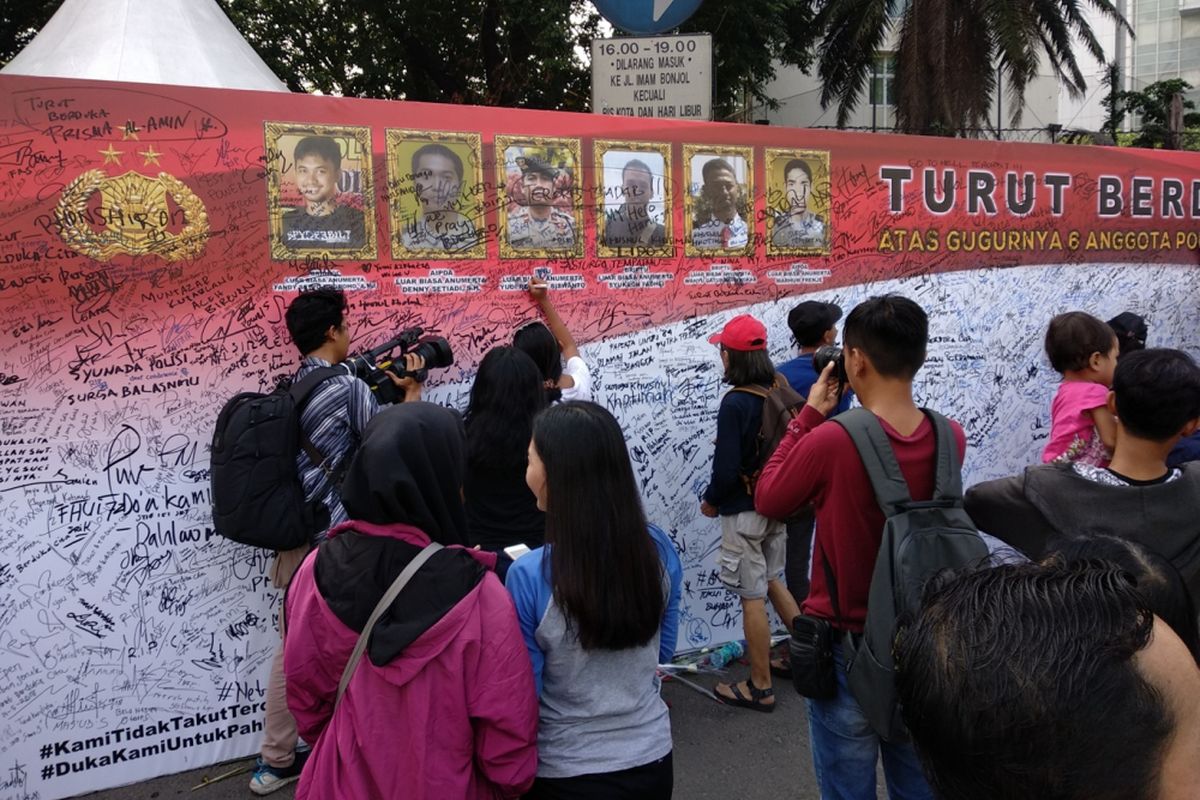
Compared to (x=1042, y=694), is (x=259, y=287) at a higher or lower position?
higher

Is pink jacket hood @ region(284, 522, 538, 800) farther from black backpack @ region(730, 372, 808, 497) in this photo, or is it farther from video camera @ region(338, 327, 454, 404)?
black backpack @ region(730, 372, 808, 497)

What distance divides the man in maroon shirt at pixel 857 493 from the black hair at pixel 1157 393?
42 centimetres

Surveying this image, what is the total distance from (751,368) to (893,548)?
71.7 inches

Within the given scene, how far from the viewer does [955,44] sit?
21.1 meters

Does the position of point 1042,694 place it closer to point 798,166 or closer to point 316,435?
point 316,435

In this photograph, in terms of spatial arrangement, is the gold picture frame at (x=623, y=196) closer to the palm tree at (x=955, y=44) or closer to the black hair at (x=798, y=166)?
the black hair at (x=798, y=166)

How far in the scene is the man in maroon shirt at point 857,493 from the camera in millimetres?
2320

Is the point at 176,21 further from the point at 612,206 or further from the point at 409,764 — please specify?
the point at 409,764

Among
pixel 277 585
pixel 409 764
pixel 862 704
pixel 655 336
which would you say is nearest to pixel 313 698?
pixel 409 764

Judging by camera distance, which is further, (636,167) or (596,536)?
(636,167)

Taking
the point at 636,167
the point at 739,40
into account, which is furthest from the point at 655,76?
the point at 739,40

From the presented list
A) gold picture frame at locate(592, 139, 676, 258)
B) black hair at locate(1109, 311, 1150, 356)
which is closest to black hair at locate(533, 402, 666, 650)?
gold picture frame at locate(592, 139, 676, 258)

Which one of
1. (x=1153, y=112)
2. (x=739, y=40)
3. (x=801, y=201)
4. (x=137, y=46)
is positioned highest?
(x=739, y=40)

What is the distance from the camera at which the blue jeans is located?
2.36m
